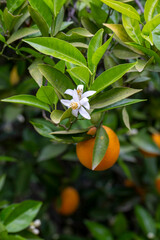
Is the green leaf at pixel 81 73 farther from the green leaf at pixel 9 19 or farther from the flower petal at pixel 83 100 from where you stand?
the green leaf at pixel 9 19

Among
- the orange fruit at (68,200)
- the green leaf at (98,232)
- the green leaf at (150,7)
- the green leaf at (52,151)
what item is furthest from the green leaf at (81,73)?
the orange fruit at (68,200)

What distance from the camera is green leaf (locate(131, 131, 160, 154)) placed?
1564 millimetres

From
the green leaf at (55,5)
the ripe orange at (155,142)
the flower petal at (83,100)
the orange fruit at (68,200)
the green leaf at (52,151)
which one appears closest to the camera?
the flower petal at (83,100)

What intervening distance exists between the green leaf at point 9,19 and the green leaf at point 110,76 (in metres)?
0.31

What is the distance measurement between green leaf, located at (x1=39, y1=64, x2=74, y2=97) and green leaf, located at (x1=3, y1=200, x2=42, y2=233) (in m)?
0.44

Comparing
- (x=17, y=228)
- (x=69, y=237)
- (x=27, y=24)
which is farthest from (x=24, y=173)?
(x=27, y=24)

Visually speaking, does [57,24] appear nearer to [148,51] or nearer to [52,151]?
[148,51]

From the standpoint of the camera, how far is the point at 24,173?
175 centimetres

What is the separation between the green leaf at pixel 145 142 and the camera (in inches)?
61.6

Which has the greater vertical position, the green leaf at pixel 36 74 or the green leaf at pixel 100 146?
the green leaf at pixel 36 74

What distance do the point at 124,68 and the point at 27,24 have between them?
0.44 m

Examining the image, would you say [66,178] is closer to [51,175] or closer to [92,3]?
[51,175]

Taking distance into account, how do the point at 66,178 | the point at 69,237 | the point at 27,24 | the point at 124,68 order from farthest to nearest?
1. the point at 66,178
2. the point at 69,237
3. the point at 27,24
4. the point at 124,68

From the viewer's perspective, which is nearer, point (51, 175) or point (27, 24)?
point (27, 24)
